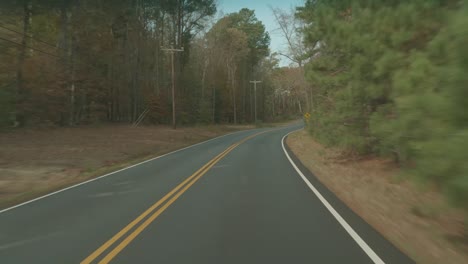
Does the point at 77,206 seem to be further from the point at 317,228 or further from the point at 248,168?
the point at 248,168

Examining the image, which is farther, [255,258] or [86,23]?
[86,23]

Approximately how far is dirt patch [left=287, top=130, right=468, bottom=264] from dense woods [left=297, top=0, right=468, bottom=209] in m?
0.84

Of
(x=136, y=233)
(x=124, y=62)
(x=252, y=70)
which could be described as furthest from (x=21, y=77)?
(x=252, y=70)

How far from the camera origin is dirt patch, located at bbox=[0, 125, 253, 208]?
15797 millimetres

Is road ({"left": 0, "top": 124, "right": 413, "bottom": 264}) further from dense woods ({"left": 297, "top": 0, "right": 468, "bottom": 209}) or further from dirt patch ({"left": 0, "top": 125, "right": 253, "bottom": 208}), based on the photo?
dirt patch ({"left": 0, "top": 125, "right": 253, "bottom": 208})

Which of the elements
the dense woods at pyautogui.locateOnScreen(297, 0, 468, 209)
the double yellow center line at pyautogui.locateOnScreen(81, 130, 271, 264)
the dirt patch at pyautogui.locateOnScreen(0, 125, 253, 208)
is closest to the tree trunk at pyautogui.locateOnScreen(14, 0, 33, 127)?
the dirt patch at pyautogui.locateOnScreen(0, 125, 253, 208)

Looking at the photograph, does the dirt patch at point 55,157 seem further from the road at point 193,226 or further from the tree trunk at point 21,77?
the road at point 193,226

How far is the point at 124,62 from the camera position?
61.3 metres

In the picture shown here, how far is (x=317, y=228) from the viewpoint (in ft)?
26.1

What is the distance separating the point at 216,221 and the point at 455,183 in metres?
4.45

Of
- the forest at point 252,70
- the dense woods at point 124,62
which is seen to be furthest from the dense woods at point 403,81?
the dense woods at point 124,62

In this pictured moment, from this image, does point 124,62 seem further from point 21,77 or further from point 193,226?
point 193,226

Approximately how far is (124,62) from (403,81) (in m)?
56.5

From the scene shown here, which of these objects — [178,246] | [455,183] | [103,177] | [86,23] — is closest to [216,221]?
[178,246]
